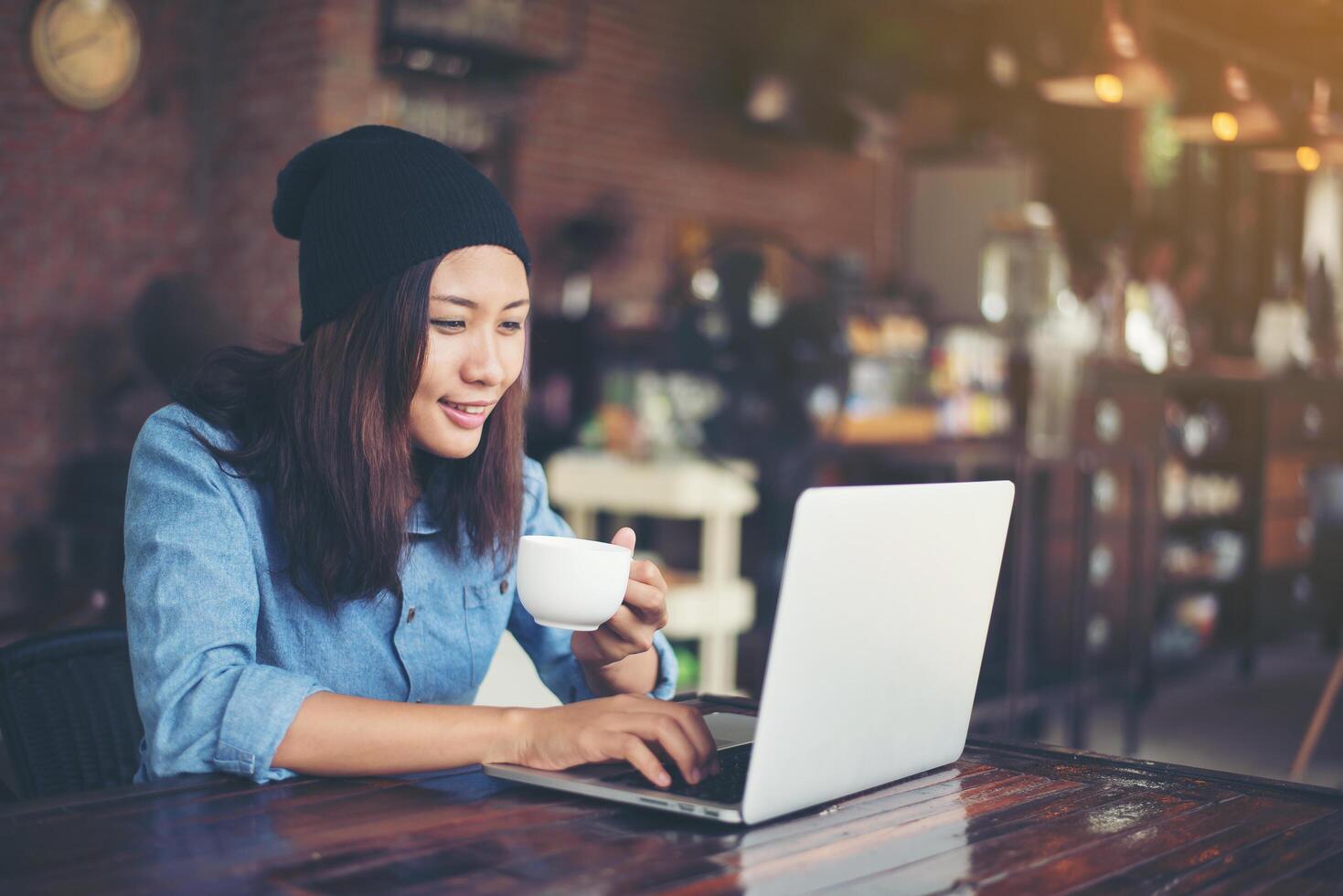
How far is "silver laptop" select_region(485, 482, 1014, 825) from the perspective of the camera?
1.03m

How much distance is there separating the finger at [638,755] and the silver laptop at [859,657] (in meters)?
0.01

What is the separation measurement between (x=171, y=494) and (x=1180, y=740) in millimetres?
4219

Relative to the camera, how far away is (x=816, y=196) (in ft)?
23.3

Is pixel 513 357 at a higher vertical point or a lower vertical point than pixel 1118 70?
lower

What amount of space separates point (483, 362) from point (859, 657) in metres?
0.58

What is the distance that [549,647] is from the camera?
172 cm

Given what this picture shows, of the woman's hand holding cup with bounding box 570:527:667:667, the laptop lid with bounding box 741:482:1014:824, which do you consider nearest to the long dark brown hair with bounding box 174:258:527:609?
the woman's hand holding cup with bounding box 570:527:667:667

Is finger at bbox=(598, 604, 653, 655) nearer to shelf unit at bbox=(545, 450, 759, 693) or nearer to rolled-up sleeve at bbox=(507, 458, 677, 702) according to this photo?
rolled-up sleeve at bbox=(507, 458, 677, 702)

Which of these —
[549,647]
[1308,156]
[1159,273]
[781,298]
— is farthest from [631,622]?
[1159,273]

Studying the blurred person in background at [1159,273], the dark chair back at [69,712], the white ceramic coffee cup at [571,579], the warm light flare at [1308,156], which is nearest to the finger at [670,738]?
the white ceramic coffee cup at [571,579]

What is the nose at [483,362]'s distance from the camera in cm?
148

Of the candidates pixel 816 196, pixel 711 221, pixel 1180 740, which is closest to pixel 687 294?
pixel 711 221

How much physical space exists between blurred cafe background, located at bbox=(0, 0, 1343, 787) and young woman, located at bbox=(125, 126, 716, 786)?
48cm

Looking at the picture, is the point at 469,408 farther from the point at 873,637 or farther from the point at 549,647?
the point at 873,637
